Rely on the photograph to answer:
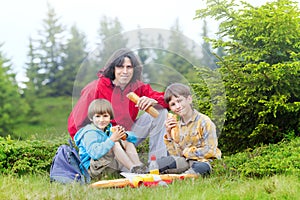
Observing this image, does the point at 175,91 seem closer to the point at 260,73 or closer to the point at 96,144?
Result: the point at 96,144

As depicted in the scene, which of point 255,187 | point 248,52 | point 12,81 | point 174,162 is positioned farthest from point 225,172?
point 12,81

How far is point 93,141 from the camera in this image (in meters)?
4.73

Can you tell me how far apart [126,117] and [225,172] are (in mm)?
1034

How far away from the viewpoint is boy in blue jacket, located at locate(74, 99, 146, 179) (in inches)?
185

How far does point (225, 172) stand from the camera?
Answer: 4613mm

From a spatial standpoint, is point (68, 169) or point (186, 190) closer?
point (186, 190)

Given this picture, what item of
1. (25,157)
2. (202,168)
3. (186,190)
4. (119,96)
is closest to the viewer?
(186,190)

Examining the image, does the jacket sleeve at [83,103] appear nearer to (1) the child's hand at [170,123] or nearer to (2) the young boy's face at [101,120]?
(2) the young boy's face at [101,120]

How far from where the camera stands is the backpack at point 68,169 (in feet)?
15.5

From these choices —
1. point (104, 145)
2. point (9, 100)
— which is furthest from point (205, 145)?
point (9, 100)

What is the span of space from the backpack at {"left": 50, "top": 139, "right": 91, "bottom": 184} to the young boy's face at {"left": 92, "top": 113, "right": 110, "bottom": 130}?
40 cm

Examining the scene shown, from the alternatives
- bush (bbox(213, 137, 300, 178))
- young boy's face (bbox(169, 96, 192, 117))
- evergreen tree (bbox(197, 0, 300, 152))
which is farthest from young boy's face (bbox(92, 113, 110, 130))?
evergreen tree (bbox(197, 0, 300, 152))

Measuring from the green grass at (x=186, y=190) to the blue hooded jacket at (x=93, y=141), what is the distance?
445mm

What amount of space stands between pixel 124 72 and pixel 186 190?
4.43 ft
